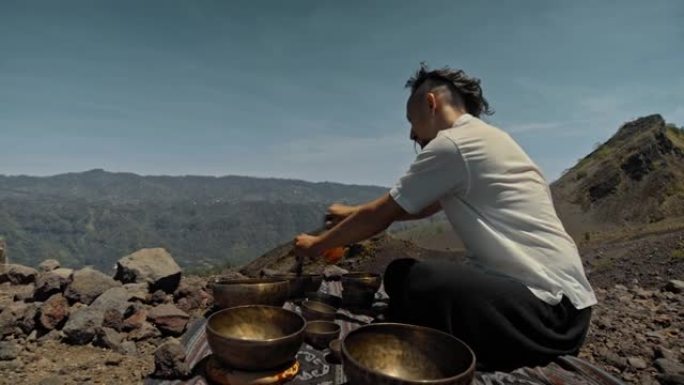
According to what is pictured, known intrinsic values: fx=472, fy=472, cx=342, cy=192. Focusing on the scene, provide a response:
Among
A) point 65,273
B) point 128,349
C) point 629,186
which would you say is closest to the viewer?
point 128,349

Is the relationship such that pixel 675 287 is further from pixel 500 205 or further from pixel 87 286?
pixel 87 286

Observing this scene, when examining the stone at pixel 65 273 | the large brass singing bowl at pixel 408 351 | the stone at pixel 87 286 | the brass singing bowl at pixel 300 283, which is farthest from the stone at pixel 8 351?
the large brass singing bowl at pixel 408 351

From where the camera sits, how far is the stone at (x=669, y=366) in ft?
13.1

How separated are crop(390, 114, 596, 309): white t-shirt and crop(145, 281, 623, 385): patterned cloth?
1.59 feet

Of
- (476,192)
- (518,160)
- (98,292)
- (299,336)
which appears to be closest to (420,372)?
(299,336)

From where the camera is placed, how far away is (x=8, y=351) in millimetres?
4480

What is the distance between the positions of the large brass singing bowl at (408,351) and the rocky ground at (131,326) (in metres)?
1.09

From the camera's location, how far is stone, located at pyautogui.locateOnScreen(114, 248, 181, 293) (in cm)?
649

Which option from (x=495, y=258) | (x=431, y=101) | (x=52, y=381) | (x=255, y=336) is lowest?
(x=52, y=381)

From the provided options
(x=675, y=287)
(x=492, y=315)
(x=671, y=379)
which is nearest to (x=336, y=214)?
(x=492, y=315)

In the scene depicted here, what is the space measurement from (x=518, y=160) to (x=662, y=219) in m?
19.1

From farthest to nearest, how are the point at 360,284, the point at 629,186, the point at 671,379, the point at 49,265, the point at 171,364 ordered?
the point at 629,186 → the point at 49,265 → the point at 360,284 → the point at 671,379 → the point at 171,364

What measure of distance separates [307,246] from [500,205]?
143cm

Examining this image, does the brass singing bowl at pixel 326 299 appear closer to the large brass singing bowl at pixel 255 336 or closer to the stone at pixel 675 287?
the large brass singing bowl at pixel 255 336
